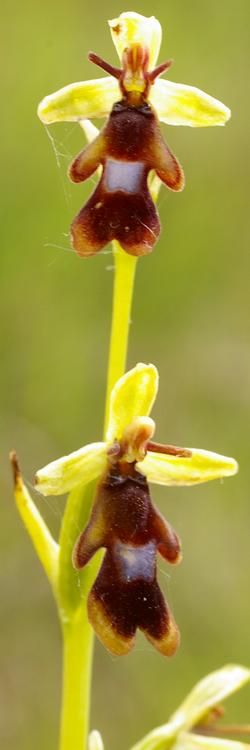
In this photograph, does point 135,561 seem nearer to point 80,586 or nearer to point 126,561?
point 126,561

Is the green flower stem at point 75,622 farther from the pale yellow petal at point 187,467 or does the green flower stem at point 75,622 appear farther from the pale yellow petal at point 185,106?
the pale yellow petal at point 185,106

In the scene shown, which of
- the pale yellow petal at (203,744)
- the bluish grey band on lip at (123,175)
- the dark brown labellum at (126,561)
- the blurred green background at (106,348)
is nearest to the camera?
the dark brown labellum at (126,561)

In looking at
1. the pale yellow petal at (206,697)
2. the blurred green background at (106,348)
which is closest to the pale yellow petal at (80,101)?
the pale yellow petal at (206,697)

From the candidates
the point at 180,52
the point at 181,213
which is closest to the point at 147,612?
the point at 181,213

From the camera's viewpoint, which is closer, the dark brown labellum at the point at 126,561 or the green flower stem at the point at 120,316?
the dark brown labellum at the point at 126,561

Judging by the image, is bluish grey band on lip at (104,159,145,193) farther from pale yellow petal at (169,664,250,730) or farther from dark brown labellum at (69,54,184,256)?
pale yellow petal at (169,664,250,730)
